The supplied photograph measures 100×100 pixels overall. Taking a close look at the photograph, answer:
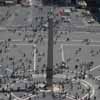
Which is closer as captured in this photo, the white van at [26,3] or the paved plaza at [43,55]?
the paved plaza at [43,55]

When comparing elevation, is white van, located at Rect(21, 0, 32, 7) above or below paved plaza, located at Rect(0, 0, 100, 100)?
above

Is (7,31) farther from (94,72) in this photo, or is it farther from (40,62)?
(94,72)

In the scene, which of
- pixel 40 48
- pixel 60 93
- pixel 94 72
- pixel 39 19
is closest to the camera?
pixel 60 93

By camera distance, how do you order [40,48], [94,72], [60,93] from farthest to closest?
[40,48] < [94,72] < [60,93]

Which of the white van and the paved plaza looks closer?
the paved plaza

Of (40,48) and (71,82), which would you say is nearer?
(71,82)

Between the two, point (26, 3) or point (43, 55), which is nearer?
point (43, 55)

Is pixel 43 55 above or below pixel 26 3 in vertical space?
Result: below

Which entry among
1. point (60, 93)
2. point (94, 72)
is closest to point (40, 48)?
point (94, 72)

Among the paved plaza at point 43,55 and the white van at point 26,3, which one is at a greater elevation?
the white van at point 26,3
